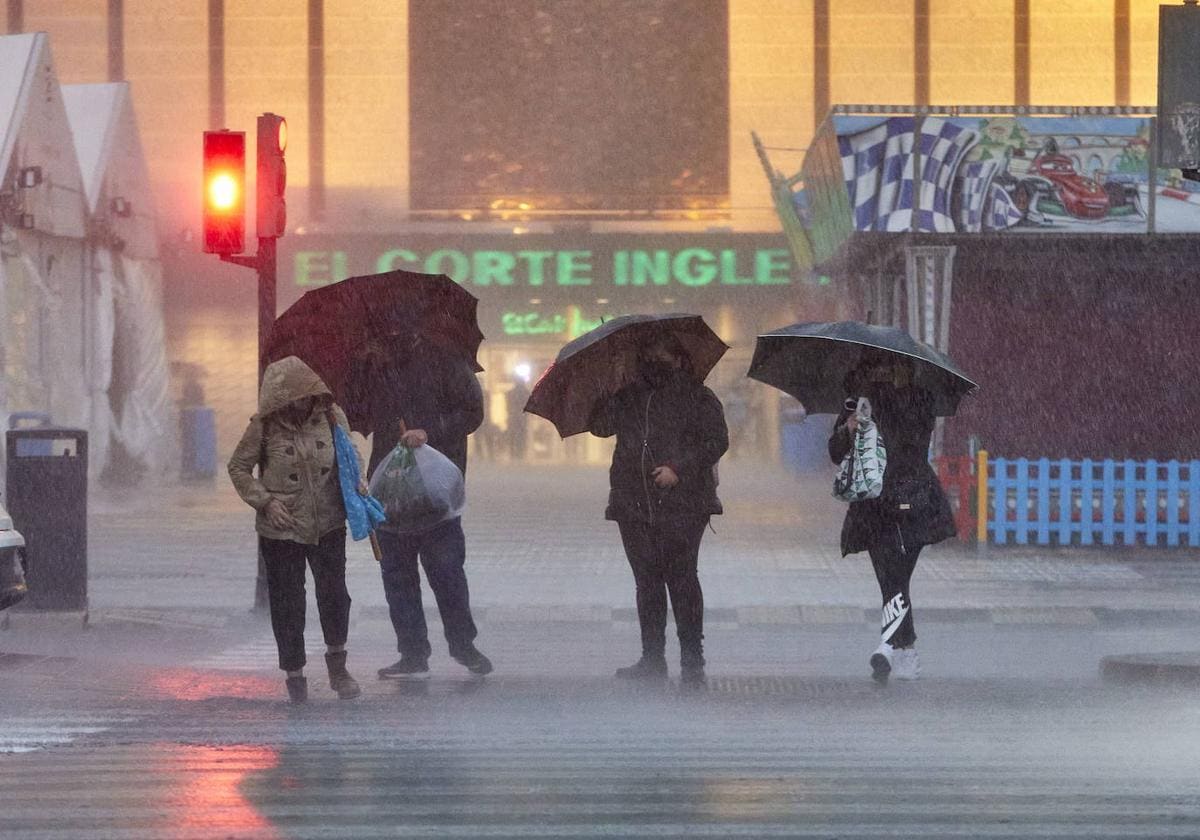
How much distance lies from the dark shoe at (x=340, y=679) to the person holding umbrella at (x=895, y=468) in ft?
8.14

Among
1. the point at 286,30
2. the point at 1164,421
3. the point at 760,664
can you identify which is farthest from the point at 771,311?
the point at 760,664

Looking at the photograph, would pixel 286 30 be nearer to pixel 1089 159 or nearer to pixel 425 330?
pixel 1089 159

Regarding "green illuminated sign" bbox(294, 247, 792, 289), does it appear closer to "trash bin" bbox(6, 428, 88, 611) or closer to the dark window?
the dark window

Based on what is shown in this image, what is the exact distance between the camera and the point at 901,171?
17.2 metres

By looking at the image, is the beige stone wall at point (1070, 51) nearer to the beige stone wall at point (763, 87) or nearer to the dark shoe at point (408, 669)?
the beige stone wall at point (763, 87)

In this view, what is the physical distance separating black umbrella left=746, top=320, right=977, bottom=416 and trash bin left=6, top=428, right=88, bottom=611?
4354 mm

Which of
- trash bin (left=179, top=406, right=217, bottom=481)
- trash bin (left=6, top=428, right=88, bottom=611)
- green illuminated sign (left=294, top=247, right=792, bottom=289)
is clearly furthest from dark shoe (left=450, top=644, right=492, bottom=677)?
green illuminated sign (left=294, top=247, right=792, bottom=289)

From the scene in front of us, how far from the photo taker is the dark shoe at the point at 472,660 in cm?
899

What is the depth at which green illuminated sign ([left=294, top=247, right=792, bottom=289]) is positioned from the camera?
35.8m

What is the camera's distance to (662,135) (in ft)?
129

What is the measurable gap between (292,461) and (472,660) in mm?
1519

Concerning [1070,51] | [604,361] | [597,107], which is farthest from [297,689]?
[1070,51]

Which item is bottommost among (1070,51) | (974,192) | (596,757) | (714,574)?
(714,574)

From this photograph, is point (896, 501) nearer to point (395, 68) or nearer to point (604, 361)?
point (604, 361)
